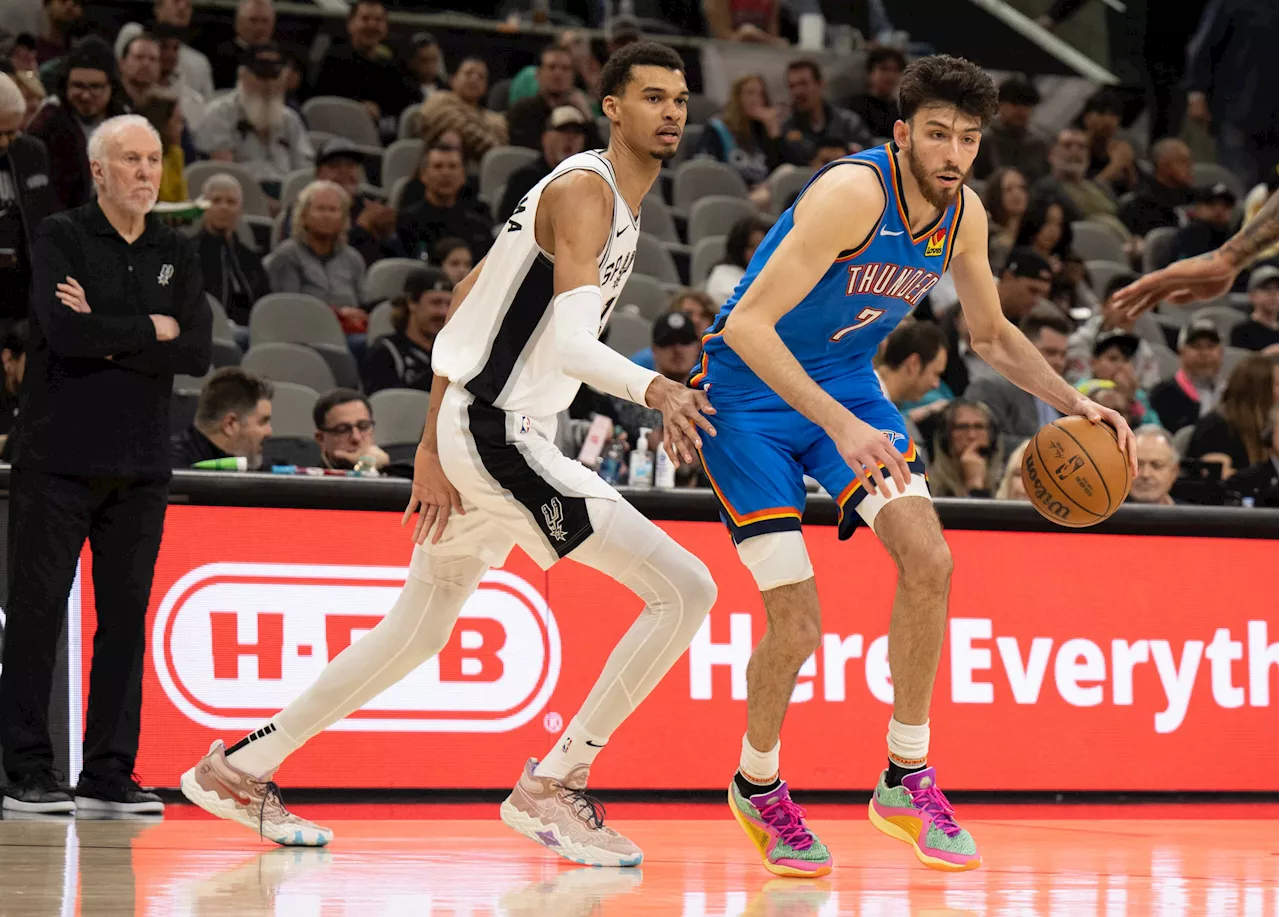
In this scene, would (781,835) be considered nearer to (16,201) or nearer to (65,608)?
(65,608)

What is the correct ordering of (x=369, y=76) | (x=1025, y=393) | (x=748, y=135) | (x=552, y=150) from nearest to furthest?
(x=1025, y=393) < (x=552, y=150) < (x=369, y=76) < (x=748, y=135)

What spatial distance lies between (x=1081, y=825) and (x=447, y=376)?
309cm

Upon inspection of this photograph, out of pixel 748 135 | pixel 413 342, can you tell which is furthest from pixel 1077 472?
pixel 748 135

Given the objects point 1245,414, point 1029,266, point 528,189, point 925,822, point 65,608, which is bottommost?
point 925,822

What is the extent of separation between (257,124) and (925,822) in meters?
8.59

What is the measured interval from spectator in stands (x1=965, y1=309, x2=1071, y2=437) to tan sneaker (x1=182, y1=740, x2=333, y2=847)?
522cm

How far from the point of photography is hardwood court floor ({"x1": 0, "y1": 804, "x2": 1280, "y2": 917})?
3.85 meters

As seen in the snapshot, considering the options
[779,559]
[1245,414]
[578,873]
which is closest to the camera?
[578,873]

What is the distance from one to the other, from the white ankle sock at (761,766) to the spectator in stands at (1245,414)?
5199 millimetres

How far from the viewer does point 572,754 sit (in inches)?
190

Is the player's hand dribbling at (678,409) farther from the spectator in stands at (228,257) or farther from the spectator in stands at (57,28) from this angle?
the spectator in stands at (57,28)

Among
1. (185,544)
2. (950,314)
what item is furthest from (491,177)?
(185,544)

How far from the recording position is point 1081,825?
633 centimetres

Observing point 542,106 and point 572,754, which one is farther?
point 542,106
